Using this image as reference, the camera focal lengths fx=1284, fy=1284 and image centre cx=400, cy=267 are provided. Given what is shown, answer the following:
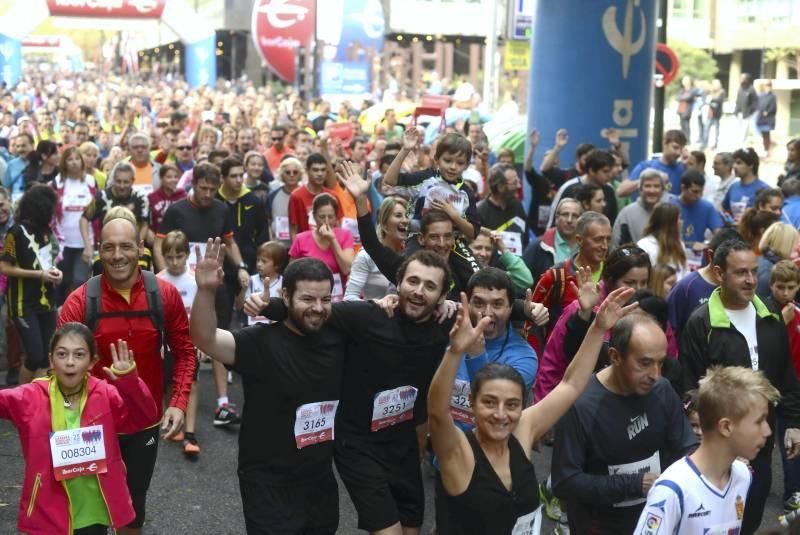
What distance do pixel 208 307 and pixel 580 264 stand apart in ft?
9.80

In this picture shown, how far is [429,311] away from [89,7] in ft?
105

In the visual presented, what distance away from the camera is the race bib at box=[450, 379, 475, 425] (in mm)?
5672

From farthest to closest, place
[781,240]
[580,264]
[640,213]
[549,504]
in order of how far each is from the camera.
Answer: [640,213] → [781,240] → [580,264] → [549,504]

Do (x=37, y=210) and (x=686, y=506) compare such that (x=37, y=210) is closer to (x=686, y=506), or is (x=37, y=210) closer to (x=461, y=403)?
(x=461, y=403)

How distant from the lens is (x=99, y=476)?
5.30 m

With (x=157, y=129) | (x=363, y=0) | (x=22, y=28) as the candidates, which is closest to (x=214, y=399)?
(x=157, y=129)

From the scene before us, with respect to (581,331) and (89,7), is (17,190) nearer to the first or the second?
(581,331)

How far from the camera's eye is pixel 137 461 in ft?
Result: 18.8

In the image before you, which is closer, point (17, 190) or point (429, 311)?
point (429, 311)

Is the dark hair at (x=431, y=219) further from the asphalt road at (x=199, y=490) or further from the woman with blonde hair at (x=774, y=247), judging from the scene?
the woman with blonde hair at (x=774, y=247)

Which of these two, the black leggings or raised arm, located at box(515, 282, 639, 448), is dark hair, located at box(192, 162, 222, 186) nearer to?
the black leggings

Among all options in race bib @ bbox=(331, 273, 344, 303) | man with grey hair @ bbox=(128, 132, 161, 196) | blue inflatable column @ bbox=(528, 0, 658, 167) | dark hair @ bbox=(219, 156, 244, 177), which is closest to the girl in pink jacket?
race bib @ bbox=(331, 273, 344, 303)

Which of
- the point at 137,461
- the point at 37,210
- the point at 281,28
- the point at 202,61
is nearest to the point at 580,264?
the point at 137,461

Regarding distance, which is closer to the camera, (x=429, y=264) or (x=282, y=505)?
(x=282, y=505)
